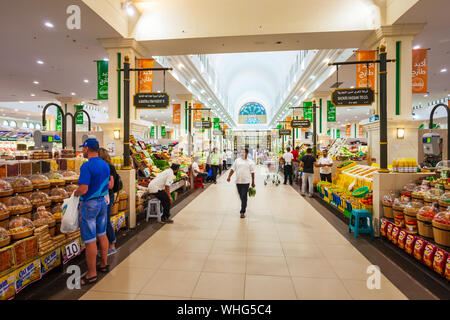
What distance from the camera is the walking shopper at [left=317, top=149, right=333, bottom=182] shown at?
7855 mm

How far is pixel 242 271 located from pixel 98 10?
6055 millimetres

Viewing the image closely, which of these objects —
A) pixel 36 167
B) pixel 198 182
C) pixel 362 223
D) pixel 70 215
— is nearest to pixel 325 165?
pixel 362 223

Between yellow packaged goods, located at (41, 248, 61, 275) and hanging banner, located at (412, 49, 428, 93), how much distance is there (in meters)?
8.65

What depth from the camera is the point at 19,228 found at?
271 centimetres

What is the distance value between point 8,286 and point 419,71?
31.0 ft

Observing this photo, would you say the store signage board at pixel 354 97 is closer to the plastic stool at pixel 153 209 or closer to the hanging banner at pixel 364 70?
the hanging banner at pixel 364 70

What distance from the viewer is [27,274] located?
2.58 meters

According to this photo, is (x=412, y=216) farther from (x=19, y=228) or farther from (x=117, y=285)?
(x=19, y=228)

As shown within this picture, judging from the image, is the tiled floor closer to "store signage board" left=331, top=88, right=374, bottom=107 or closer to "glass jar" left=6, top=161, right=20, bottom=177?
"glass jar" left=6, top=161, right=20, bottom=177

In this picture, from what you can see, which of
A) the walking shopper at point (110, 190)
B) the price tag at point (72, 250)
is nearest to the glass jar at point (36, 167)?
the walking shopper at point (110, 190)

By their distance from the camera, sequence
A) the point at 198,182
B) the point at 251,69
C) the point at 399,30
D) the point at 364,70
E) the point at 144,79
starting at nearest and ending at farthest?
the point at 399,30
the point at 364,70
the point at 144,79
the point at 198,182
the point at 251,69

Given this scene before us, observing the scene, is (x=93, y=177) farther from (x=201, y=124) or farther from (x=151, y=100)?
(x=201, y=124)

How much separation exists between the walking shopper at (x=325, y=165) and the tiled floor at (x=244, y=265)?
9.39 ft

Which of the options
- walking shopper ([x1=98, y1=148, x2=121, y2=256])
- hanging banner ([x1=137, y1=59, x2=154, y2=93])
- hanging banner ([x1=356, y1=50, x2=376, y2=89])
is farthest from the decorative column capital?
walking shopper ([x1=98, y1=148, x2=121, y2=256])
